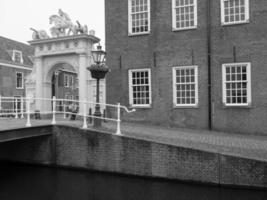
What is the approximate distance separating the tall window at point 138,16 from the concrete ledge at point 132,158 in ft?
23.8

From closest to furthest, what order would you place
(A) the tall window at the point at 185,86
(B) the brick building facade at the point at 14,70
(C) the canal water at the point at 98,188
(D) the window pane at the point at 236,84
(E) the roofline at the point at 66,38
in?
(C) the canal water at the point at 98,188, (D) the window pane at the point at 236,84, (A) the tall window at the point at 185,86, (E) the roofline at the point at 66,38, (B) the brick building facade at the point at 14,70

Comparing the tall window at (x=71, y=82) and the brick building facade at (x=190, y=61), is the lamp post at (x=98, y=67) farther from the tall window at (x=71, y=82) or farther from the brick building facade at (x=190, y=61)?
the tall window at (x=71, y=82)

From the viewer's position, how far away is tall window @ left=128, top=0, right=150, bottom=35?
15253 millimetres

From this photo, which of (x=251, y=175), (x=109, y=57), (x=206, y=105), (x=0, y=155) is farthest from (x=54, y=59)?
(x=251, y=175)

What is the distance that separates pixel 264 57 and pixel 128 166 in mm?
7975

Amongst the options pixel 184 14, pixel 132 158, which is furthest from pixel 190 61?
pixel 132 158

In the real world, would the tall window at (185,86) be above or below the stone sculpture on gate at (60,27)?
below

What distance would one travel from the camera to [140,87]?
50.2 feet

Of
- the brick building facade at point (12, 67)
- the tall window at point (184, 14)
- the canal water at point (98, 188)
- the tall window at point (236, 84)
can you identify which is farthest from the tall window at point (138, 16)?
the brick building facade at point (12, 67)

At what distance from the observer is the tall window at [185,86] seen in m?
14.1

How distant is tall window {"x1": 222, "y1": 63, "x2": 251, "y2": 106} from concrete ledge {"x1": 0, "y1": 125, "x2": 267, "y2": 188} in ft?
19.2

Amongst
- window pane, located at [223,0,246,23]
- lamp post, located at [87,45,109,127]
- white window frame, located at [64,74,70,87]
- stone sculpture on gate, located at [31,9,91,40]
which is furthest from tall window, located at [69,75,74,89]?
lamp post, located at [87,45,109,127]

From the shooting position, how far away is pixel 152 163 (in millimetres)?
9148

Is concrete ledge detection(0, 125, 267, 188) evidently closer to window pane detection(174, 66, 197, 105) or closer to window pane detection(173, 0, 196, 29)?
window pane detection(174, 66, 197, 105)
